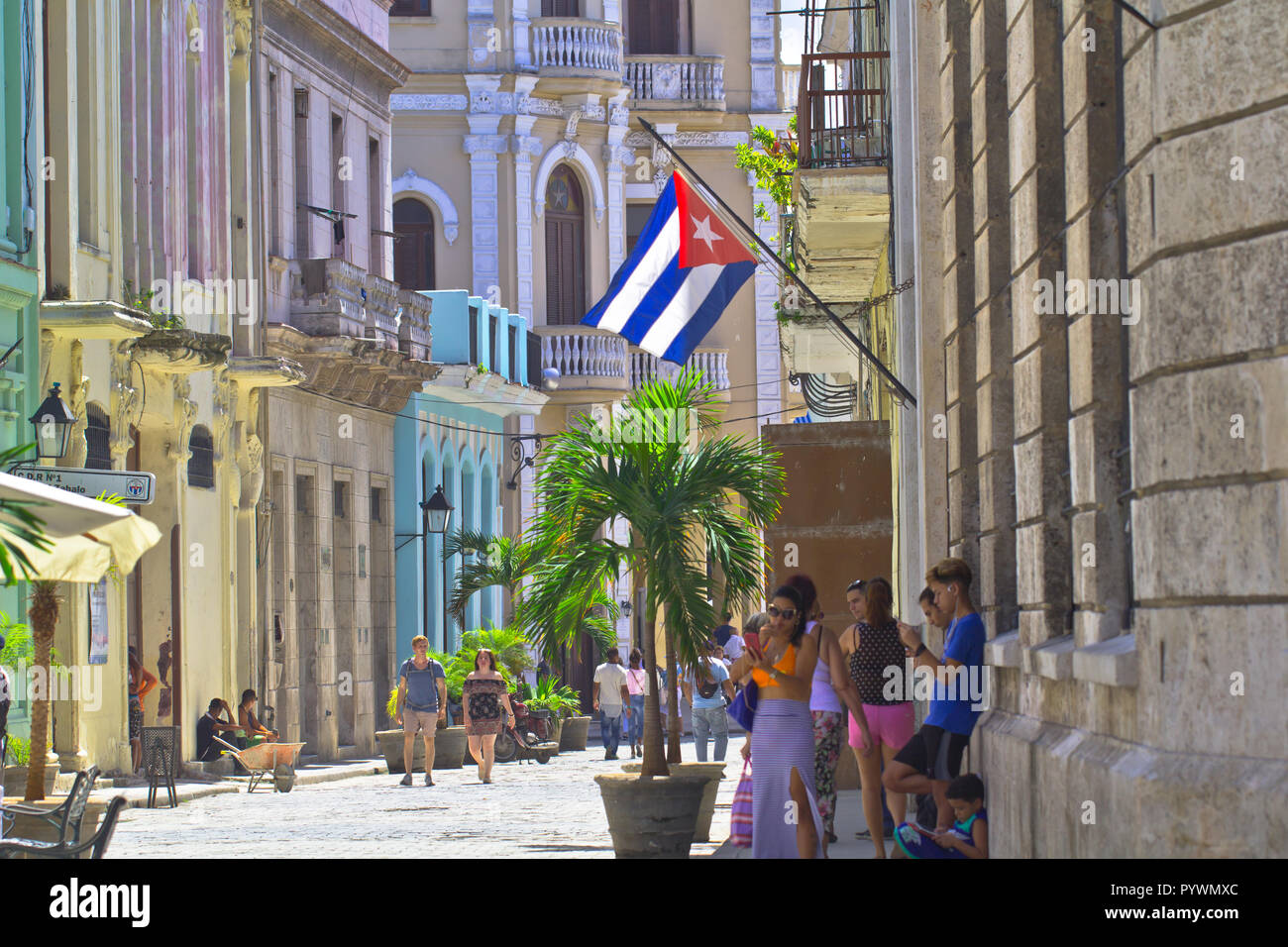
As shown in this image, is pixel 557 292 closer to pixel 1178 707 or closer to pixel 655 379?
pixel 655 379

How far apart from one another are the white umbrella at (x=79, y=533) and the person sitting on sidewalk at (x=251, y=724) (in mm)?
13101

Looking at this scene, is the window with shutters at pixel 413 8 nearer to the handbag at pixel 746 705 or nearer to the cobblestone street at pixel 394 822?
the cobblestone street at pixel 394 822

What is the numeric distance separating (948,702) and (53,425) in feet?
35.8

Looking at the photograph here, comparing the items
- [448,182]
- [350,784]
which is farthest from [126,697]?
[448,182]

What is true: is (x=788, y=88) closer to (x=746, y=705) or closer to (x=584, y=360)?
(x=584, y=360)

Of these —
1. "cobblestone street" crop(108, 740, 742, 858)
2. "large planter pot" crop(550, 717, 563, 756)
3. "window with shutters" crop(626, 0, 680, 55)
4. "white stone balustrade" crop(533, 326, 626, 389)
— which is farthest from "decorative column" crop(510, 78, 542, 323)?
"cobblestone street" crop(108, 740, 742, 858)

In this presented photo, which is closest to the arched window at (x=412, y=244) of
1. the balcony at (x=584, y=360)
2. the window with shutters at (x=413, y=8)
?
the balcony at (x=584, y=360)

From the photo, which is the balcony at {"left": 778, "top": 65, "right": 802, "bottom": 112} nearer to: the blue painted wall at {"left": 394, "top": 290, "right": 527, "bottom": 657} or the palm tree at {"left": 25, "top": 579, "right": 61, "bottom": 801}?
the blue painted wall at {"left": 394, "top": 290, "right": 527, "bottom": 657}

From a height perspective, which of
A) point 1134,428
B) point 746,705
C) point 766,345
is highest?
point 766,345

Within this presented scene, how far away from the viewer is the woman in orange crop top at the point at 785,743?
11.9m

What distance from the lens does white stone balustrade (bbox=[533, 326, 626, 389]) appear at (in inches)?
1606

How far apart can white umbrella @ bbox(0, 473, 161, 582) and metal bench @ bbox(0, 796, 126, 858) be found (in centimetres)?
119

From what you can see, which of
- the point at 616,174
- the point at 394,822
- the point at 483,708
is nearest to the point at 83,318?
the point at 394,822

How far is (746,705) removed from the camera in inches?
479
